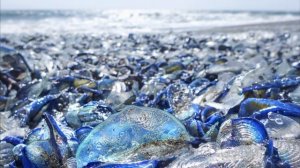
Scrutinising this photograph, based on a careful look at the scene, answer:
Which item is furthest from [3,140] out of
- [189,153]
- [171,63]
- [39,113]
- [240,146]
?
[171,63]

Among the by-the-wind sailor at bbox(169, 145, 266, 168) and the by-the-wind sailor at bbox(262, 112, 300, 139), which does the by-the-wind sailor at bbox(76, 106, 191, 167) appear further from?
the by-the-wind sailor at bbox(262, 112, 300, 139)

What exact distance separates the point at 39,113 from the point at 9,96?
3.82 ft

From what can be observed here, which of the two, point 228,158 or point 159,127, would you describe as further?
point 159,127

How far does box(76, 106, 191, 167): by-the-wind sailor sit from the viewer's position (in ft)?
6.99

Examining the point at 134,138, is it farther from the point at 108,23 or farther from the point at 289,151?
the point at 108,23

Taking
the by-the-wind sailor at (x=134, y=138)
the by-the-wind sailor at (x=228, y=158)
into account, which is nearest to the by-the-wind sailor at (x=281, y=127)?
the by-the-wind sailor at (x=228, y=158)

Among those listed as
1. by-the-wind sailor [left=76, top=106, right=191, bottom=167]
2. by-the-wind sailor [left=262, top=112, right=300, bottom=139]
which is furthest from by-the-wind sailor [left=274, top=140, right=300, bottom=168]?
by-the-wind sailor [left=76, top=106, right=191, bottom=167]

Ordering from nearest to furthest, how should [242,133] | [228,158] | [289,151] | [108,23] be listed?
[228,158], [289,151], [242,133], [108,23]

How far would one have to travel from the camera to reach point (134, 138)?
218 centimetres

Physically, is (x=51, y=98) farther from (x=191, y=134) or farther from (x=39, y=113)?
(x=191, y=134)

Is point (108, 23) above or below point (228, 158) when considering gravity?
below

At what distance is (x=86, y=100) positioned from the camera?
12.9 ft

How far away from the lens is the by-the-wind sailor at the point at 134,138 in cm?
213

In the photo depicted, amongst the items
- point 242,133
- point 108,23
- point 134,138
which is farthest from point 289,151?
point 108,23
